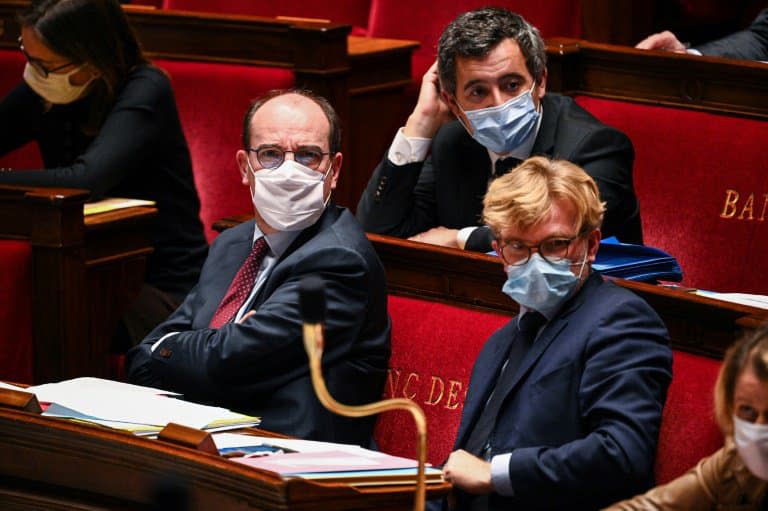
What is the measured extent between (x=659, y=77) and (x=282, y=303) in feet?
2.50

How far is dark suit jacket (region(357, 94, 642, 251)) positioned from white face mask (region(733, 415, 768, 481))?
622 mm

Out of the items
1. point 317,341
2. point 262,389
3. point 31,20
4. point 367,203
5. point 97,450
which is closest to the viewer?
point 317,341

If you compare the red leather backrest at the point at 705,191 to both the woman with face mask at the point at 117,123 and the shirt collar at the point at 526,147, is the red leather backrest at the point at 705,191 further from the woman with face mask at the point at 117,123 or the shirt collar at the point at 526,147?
the woman with face mask at the point at 117,123

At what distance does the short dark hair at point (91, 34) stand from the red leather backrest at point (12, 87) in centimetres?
40

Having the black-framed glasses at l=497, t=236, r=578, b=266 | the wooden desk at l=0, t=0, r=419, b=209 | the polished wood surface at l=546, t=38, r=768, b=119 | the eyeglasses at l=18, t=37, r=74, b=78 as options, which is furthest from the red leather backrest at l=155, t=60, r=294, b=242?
the black-framed glasses at l=497, t=236, r=578, b=266

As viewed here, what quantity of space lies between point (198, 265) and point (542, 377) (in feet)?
2.83

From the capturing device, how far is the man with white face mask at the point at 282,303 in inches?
49.3

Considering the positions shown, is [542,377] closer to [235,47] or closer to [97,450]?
→ [97,450]

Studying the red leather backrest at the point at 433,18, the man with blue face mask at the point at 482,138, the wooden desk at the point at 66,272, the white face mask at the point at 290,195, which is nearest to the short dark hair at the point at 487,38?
the man with blue face mask at the point at 482,138

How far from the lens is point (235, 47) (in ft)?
6.98

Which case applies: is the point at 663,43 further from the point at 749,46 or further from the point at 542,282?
the point at 542,282

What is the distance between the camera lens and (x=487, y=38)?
1510 millimetres

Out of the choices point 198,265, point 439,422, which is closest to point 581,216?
point 439,422

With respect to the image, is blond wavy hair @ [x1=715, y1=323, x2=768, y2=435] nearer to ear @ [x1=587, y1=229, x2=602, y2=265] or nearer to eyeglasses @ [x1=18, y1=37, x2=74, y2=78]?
ear @ [x1=587, y1=229, x2=602, y2=265]
